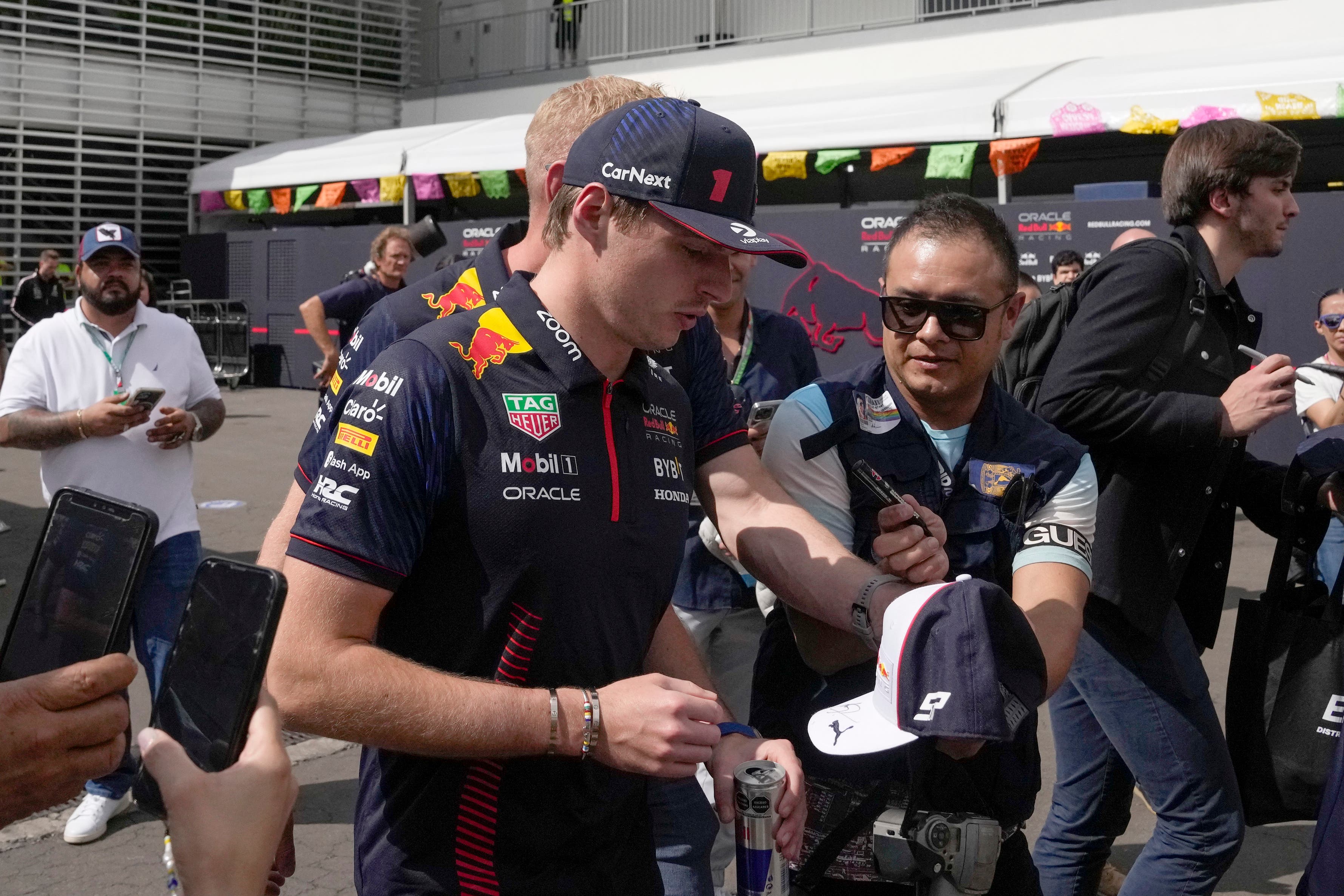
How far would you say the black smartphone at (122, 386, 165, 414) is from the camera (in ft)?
15.3

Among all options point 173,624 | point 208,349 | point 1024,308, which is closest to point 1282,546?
point 1024,308

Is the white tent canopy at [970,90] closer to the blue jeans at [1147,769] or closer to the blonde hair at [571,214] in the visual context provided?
the blue jeans at [1147,769]

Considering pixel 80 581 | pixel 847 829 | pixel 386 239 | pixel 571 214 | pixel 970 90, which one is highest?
Answer: pixel 970 90

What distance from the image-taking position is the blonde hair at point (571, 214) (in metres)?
1.97

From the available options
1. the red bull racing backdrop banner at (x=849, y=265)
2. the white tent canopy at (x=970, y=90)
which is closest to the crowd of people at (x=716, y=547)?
the red bull racing backdrop banner at (x=849, y=265)

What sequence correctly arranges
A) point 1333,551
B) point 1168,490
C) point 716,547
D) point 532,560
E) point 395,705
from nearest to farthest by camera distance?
point 395,705 < point 532,560 < point 1168,490 < point 716,547 < point 1333,551

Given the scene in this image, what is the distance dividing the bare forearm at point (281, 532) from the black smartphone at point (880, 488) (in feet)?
3.31

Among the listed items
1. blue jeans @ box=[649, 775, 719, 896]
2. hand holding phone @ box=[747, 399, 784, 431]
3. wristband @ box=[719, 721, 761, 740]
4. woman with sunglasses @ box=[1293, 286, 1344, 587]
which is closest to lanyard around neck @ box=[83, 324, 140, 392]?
hand holding phone @ box=[747, 399, 784, 431]

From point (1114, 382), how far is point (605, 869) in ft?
6.47

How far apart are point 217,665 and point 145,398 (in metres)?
3.72

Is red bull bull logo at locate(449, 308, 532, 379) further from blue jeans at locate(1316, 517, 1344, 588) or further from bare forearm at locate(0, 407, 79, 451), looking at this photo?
blue jeans at locate(1316, 517, 1344, 588)

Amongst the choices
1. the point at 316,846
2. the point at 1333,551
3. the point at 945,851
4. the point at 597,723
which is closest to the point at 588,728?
the point at 597,723

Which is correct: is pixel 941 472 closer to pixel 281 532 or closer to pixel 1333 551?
pixel 281 532

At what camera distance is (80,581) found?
149 centimetres
